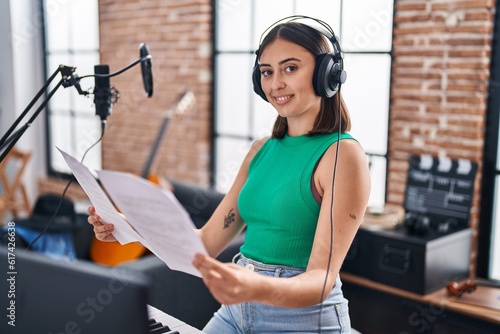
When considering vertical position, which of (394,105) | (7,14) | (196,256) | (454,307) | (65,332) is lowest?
(454,307)

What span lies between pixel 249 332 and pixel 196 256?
19.9 inches

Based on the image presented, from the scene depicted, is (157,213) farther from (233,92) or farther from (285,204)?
(233,92)

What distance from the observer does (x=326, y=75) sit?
1.37 metres

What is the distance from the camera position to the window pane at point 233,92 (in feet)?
13.3

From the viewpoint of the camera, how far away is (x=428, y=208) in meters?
2.93

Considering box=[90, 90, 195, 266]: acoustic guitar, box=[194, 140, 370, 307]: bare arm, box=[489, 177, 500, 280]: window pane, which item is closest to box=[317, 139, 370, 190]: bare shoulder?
box=[194, 140, 370, 307]: bare arm

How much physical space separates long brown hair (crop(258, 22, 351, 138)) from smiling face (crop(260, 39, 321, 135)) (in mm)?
14

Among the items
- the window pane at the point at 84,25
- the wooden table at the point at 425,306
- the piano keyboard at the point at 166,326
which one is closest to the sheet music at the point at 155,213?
the piano keyboard at the point at 166,326

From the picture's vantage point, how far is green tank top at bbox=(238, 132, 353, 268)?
138 centimetres

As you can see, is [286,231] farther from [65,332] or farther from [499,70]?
[499,70]

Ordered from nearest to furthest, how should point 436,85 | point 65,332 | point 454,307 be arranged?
point 65,332, point 454,307, point 436,85

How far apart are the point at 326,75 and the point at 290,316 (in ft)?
1.91

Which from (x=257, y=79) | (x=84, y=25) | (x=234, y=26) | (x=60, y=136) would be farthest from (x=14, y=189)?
(x=257, y=79)

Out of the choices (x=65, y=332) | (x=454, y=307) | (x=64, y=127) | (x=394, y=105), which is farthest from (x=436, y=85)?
(x=64, y=127)
